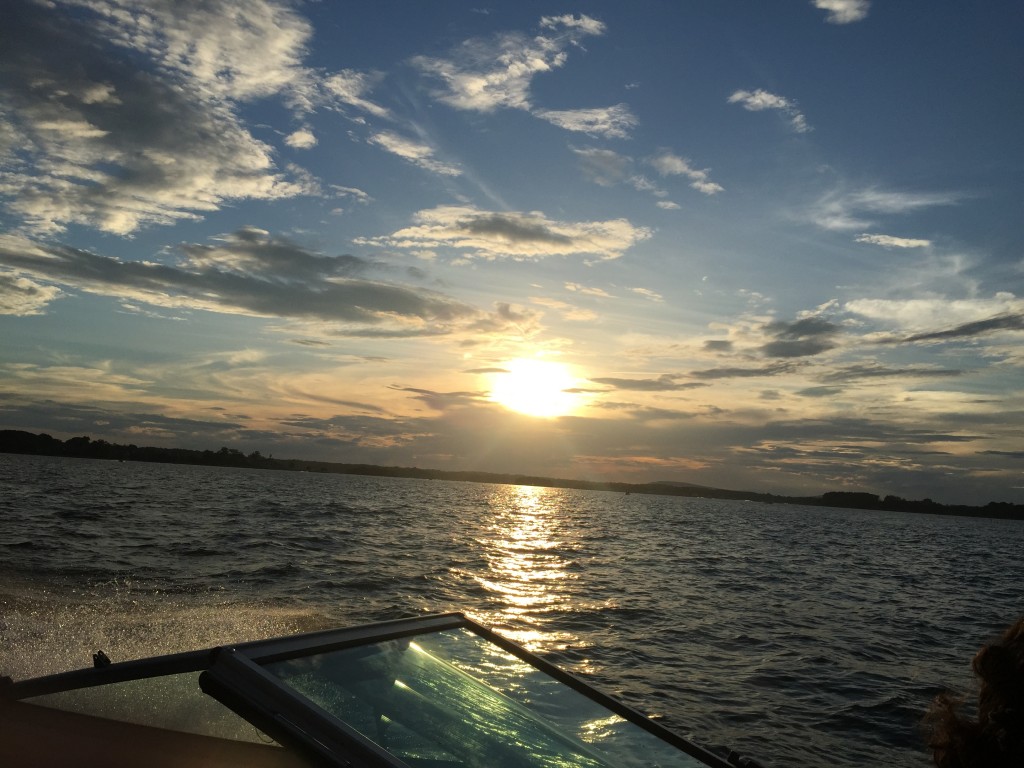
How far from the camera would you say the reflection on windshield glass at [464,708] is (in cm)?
275

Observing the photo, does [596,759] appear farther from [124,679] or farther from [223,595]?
[223,595]

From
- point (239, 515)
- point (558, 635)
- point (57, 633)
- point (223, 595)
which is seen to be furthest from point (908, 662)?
point (239, 515)

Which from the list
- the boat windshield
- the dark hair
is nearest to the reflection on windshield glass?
the boat windshield

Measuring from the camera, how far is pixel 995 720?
1.93 metres

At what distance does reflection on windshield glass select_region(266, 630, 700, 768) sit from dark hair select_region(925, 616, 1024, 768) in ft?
5.11

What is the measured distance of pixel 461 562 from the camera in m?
31.6

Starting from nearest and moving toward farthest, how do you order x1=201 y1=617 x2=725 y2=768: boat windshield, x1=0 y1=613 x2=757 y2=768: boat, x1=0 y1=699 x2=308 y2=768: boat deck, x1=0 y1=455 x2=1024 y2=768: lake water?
1. x1=0 y1=613 x2=757 y2=768: boat
2. x1=201 y1=617 x2=725 y2=768: boat windshield
3. x1=0 y1=699 x2=308 y2=768: boat deck
4. x1=0 y1=455 x2=1024 y2=768: lake water

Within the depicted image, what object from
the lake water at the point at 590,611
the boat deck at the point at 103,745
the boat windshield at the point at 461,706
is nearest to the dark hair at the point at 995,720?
the boat windshield at the point at 461,706

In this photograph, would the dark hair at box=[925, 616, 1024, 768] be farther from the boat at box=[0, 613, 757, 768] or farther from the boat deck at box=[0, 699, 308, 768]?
the boat deck at box=[0, 699, 308, 768]

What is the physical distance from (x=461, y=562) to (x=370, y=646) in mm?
29267

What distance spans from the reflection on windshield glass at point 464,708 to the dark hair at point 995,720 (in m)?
1.56

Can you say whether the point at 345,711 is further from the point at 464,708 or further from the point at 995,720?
the point at 995,720

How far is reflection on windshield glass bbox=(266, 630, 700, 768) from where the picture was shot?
108 inches

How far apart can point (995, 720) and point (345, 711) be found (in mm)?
2114
